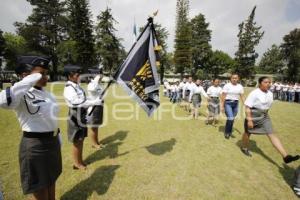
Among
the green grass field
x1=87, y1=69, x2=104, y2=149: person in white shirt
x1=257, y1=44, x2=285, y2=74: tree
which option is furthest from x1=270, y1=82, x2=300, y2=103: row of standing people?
x1=257, y1=44, x2=285, y2=74: tree

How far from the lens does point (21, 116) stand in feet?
8.85

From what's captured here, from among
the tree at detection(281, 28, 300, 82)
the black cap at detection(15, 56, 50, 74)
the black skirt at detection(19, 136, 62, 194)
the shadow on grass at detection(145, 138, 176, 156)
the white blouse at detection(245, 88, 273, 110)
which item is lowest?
the shadow on grass at detection(145, 138, 176, 156)

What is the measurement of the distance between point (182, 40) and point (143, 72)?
53.3 meters

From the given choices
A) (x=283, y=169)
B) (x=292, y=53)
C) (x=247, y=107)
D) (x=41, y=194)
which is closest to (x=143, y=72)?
(x=247, y=107)

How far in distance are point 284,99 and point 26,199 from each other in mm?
24371

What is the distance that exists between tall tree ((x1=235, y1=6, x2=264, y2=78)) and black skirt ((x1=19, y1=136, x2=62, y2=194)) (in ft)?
189

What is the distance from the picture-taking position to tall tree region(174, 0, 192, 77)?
183ft

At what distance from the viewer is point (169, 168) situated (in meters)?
5.09

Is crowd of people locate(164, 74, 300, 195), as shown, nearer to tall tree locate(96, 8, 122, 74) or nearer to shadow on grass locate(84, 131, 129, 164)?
shadow on grass locate(84, 131, 129, 164)

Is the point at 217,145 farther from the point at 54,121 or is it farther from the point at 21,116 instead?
the point at 21,116

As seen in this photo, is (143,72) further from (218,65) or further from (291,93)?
(218,65)

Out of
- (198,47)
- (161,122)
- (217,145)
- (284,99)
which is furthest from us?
(198,47)

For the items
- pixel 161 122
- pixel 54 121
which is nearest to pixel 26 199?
pixel 54 121

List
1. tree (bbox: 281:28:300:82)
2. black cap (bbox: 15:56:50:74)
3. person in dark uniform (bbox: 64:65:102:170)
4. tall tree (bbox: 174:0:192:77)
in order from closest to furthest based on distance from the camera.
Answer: black cap (bbox: 15:56:50:74)
person in dark uniform (bbox: 64:65:102:170)
tree (bbox: 281:28:300:82)
tall tree (bbox: 174:0:192:77)
